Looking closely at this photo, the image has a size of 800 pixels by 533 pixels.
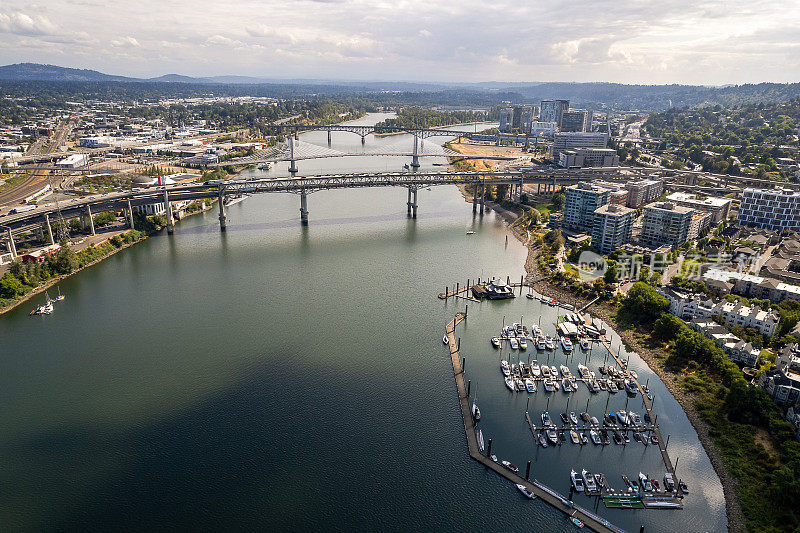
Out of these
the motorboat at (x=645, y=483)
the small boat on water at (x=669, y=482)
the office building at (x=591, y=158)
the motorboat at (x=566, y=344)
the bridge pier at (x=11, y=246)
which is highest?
the office building at (x=591, y=158)

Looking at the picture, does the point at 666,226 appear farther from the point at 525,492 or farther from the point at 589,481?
the point at 525,492

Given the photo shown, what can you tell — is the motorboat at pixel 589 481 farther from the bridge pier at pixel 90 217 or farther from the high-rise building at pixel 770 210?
the bridge pier at pixel 90 217

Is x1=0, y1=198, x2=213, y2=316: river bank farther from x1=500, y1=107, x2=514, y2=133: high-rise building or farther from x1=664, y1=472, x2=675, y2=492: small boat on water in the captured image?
x1=500, y1=107, x2=514, y2=133: high-rise building

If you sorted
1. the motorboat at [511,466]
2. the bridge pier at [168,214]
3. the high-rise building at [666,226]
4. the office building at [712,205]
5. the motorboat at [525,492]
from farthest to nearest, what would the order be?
the office building at [712,205] → the bridge pier at [168,214] → the high-rise building at [666,226] → the motorboat at [511,466] → the motorboat at [525,492]

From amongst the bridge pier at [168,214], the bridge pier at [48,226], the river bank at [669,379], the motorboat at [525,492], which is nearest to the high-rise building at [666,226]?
the river bank at [669,379]

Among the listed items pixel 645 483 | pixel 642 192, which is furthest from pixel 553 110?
pixel 645 483
